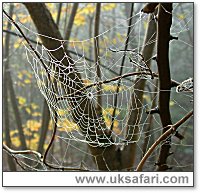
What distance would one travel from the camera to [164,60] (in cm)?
52

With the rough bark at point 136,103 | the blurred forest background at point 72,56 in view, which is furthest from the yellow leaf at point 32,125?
the rough bark at point 136,103

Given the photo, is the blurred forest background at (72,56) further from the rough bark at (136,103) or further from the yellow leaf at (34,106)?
the rough bark at (136,103)

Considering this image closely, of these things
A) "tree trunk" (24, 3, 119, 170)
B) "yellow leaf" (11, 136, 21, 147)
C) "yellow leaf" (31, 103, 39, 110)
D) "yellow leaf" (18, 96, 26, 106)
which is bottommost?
"yellow leaf" (11, 136, 21, 147)

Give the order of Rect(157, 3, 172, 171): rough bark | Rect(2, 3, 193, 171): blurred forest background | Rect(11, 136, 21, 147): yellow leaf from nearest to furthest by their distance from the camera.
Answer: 1. Rect(157, 3, 172, 171): rough bark
2. Rect(2, 3, 193, 171): blurred forest background
3. Rect(11, 136, 21, 147): yellow leaf

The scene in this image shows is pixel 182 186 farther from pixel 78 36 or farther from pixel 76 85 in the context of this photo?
pixel 78 36

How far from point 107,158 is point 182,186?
0.19 meters

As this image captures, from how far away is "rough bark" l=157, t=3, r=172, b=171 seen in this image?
48 centimetres

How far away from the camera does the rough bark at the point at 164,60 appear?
485 mm

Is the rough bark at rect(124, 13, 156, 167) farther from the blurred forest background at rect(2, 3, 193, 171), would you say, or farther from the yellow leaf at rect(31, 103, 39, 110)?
the yellow leaf at rect(31, 103, 39, 110)

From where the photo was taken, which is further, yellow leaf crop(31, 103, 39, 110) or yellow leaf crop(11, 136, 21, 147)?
yellow leaf crop(31, 103, 39, 110)

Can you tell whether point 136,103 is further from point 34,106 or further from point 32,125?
point 34,106

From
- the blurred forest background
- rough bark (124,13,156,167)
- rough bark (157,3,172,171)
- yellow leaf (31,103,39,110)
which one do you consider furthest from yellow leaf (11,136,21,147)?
rough bark (157,3,172,171)

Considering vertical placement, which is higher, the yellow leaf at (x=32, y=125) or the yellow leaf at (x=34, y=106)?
the yellow leaf at (x=34, y=106)

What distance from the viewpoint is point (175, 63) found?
153 cm
